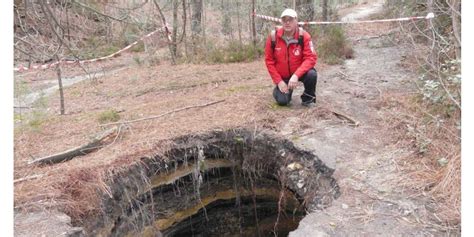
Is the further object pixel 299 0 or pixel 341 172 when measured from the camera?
pixel 299 0

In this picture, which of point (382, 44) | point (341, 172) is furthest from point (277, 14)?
point (341, 172)

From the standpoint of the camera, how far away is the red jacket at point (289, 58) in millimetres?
5867

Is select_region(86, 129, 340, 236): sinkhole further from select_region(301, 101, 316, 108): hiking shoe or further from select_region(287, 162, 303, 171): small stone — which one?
select_region(301, 101, 316, 108): hiking shoe

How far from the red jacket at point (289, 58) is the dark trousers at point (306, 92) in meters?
0.15

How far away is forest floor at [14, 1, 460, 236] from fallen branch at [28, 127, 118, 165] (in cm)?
20

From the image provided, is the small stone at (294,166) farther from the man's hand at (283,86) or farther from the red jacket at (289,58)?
the red jacket at (289,58)

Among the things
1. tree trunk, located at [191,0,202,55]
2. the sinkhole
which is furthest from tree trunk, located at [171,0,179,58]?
the sinkhole

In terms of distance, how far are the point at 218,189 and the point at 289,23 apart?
299 cm

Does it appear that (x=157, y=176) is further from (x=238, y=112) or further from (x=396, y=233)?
(x=396, y=233)

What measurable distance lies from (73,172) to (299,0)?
27.8 ft

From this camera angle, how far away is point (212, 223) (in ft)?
21.6

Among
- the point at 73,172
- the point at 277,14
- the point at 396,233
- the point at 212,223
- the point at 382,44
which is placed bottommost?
the point at 212,223

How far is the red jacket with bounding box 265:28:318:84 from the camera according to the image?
5.87 meters

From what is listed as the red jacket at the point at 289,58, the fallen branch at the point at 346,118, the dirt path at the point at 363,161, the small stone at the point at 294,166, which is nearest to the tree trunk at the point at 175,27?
the dirt path at the point at 363,161
